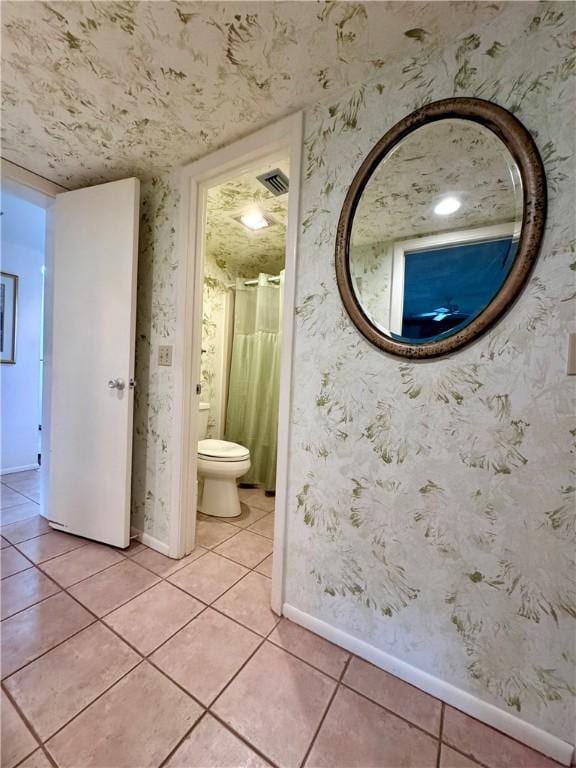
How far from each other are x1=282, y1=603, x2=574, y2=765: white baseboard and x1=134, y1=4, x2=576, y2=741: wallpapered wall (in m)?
0.03

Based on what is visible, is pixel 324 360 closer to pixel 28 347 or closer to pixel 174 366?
pixel 174 366

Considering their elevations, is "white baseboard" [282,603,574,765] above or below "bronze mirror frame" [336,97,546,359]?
below

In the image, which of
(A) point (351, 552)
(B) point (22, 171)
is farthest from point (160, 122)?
(A) point (351, 552)

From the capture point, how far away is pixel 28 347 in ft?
9.09

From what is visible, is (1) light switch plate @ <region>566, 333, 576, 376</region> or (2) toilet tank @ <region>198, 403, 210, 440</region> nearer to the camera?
(1) light switch plate @ <region>566, 333, 576, 376</region>

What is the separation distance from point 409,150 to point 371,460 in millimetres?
1037

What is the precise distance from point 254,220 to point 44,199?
1240 millimetres

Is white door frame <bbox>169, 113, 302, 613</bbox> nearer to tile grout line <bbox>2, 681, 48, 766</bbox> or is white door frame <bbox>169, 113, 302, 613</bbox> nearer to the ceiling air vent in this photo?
the ceiling air vent

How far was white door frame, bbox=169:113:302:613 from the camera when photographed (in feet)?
4.05

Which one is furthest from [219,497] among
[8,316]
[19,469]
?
[8,316]

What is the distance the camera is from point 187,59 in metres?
1.00

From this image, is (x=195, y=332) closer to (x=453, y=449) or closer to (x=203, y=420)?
(x=203, y=420)

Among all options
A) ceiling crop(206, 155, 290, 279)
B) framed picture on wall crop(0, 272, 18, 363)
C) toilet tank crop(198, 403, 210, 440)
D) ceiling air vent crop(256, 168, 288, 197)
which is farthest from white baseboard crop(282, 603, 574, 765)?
framed picture on wall crop(0, 272, 18, 363)

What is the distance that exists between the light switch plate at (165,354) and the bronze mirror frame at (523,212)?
0.99 meters
